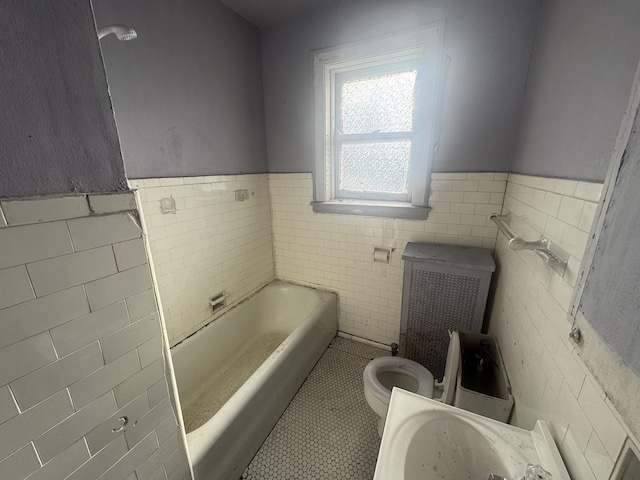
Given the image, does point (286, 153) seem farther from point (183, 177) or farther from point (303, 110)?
point (183, 177)

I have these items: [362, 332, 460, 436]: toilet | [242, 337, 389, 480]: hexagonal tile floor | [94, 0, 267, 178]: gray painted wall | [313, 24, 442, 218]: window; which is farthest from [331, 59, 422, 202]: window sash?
[242, 337, 389, 480]: hexagonal tile floor

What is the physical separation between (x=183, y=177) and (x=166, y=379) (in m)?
1.19

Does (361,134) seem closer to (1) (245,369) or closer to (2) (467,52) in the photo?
(2) (467,52)

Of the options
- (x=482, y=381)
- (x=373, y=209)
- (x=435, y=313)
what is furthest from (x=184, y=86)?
(x=482, y=381)

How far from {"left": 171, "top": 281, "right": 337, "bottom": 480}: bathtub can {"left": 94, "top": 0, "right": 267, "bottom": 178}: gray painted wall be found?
1201mm

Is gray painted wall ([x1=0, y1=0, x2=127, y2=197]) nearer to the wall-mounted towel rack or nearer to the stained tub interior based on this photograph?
the wall-mounted towel rack

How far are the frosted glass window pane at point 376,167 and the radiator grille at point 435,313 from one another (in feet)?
2.40

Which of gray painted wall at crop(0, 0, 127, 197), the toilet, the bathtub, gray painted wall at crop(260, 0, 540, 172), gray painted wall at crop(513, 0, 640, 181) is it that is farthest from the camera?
gray painted wall at crop(260, 0, 540, 172)

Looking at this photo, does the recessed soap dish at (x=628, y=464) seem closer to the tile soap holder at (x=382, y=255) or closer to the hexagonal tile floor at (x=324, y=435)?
the hexagonal tile floor at (x=324, y=435)

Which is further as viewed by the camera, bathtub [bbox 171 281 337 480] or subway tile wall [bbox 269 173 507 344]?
subway tile wall [bbox 269 173 507 344]

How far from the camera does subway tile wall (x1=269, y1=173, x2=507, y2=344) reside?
1696 mm

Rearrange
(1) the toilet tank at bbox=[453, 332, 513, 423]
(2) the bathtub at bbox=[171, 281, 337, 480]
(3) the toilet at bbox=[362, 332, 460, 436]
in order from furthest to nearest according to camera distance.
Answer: (3) the toilet at bbox=[362, 332, 460, 436] → (2) the bathtub at bbox=[171, 281, 337, 480] → (1) the toilet tank at bbox=[453, 332, 513, 423]

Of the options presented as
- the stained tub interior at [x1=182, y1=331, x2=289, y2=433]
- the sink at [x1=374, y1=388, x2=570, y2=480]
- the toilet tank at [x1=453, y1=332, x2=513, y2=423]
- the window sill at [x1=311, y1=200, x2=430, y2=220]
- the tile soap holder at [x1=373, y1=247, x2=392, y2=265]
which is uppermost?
the window sill at [x1=311, y1=200, x2=430, y2=220]

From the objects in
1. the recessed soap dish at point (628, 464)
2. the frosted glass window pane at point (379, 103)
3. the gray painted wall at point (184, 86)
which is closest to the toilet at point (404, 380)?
the recessed soap dish at point (628, 464)
